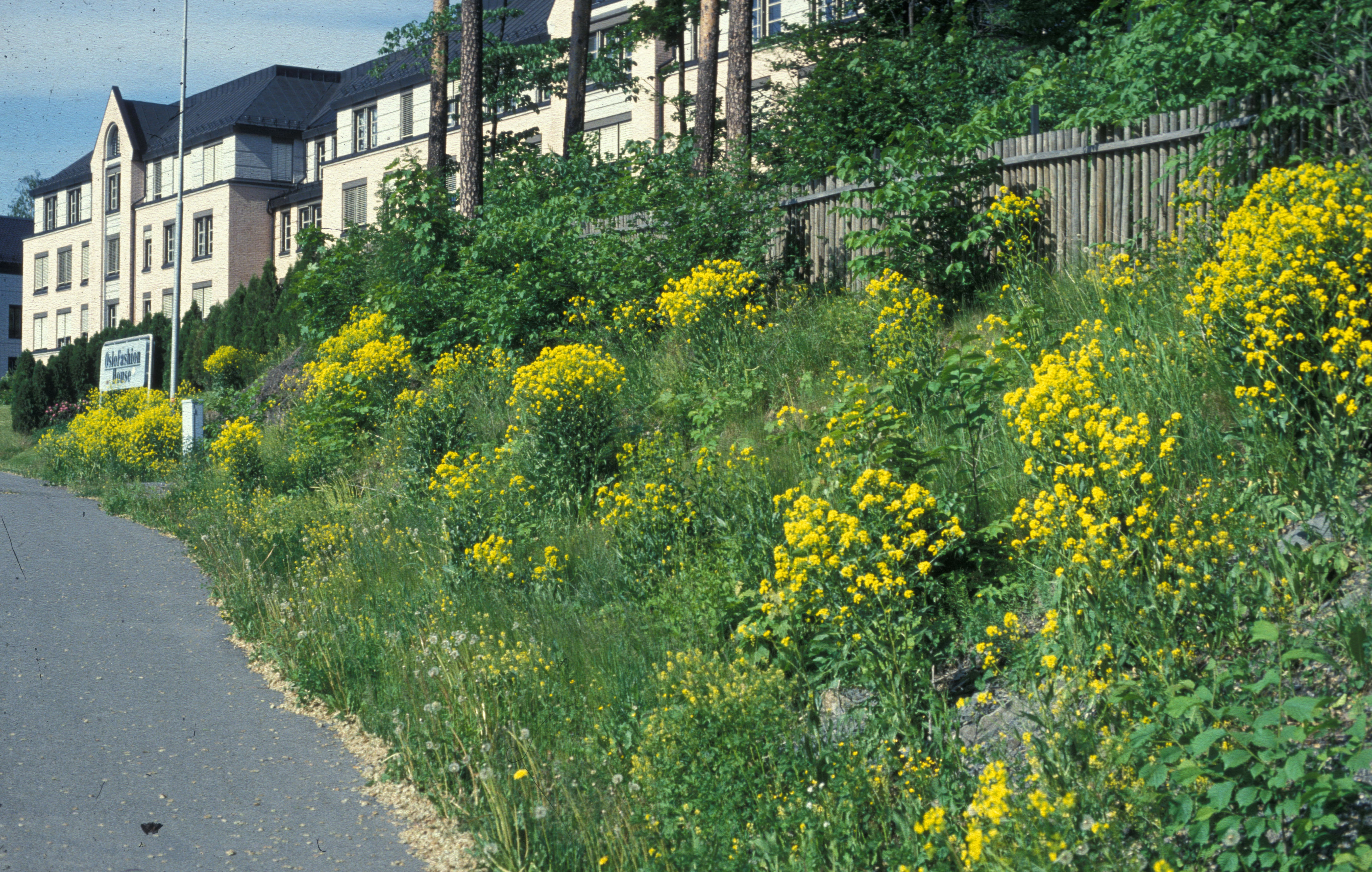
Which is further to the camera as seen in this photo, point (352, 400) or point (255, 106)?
point (255, 106)

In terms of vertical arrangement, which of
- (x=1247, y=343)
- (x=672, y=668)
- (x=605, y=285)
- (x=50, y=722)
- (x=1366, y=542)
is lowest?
(x=50, y=722)

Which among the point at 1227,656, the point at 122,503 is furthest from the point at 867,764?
the point at 122,503

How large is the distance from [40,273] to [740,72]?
54.8m

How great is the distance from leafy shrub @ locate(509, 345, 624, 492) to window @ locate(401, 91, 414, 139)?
109 ft

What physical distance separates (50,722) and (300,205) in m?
41.7

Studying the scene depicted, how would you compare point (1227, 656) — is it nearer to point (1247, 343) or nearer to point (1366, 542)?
point (1366, 542)

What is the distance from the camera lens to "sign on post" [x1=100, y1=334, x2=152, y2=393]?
20.6 m

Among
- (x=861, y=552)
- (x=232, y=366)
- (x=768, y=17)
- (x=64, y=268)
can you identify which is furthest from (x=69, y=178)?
(x=861, y=552)

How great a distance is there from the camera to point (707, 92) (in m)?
16.6

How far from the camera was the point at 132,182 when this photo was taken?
51.9 meters

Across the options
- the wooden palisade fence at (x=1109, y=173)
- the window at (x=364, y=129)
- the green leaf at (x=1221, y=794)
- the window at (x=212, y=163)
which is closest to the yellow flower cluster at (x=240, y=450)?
the wooden palisade fence at (x=1109, y=173)

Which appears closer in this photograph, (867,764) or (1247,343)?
(867,764)

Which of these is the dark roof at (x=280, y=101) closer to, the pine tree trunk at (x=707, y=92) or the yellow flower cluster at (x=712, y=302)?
the pine tree trunk at (x=707, y=92)

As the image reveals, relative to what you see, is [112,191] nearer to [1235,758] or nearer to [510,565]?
[510,565]
